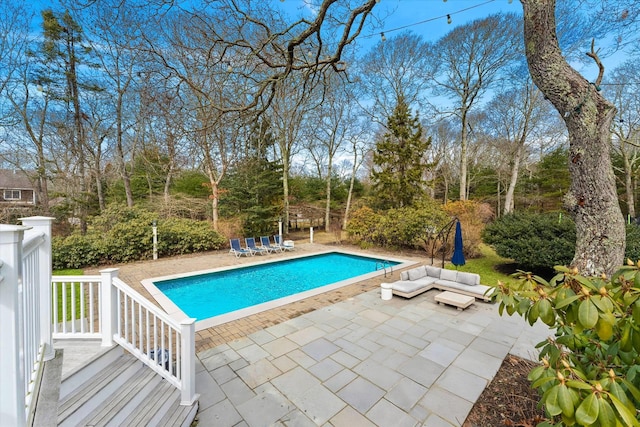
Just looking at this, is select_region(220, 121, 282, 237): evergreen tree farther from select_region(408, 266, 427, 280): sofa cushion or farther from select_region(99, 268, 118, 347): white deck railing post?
select_region(99, 268, 118, 347): white deck railing post

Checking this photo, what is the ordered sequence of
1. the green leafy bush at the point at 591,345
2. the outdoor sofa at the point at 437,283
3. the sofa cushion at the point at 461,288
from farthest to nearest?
1. the outdoor sofa at the point at 437,283
2. the sofa cushion at the point at 461,288
3. the green leafy bush at the point at 591,345

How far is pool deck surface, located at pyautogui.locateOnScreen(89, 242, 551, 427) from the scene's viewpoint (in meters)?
2.82

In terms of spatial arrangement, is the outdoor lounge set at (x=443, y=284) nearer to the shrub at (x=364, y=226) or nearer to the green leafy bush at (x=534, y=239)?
the green leafy bush at (x=534, y=239)

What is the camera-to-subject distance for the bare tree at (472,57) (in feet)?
44.3

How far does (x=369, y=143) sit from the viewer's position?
1994cm

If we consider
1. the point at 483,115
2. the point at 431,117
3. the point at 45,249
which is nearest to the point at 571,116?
the point at 45,249

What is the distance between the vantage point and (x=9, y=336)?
1.18 m

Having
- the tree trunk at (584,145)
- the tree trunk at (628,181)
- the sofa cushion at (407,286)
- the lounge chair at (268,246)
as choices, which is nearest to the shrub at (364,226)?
the lounge chair at (268,246)

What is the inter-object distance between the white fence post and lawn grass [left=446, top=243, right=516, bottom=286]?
865 centimetres

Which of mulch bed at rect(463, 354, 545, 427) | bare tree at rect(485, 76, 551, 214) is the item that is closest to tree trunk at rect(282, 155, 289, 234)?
bare tree at rect(485, 76, 551, 214)

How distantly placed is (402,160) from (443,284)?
31.1ft

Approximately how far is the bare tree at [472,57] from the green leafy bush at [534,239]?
7816 mm

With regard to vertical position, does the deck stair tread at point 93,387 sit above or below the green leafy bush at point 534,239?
below

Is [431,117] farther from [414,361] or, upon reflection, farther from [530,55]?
[414,361]
